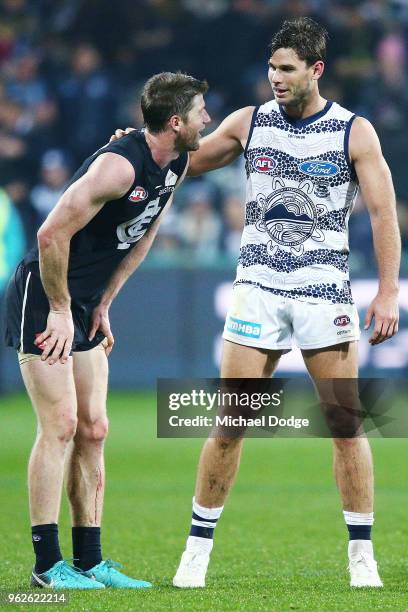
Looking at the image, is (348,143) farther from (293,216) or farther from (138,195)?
(138,195)

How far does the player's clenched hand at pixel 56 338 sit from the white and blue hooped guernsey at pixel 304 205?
891mm

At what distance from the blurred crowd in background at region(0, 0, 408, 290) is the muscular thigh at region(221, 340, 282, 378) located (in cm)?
933

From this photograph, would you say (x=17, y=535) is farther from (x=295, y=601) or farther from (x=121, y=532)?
(x=295, y=601)

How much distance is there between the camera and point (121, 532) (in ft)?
24.7

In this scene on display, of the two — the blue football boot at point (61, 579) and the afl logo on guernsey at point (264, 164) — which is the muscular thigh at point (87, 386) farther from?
the afl logo on guernsey at point (264, 164)

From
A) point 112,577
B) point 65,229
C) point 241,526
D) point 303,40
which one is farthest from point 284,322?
point 241,526

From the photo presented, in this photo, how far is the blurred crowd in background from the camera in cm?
1573

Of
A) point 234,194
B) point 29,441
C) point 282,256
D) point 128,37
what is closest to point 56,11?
point 128,37

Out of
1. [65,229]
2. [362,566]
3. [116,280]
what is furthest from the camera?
[116,280]

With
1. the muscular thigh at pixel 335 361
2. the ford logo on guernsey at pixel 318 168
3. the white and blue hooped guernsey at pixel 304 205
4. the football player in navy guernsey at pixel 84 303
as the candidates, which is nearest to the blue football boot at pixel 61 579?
the football player in navy guernsey at pixel 84 303

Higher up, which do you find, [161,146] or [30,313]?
[161,146]

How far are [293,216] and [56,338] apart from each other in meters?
1.24

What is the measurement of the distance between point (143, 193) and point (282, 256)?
0.71 meters

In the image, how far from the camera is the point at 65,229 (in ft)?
17.8
